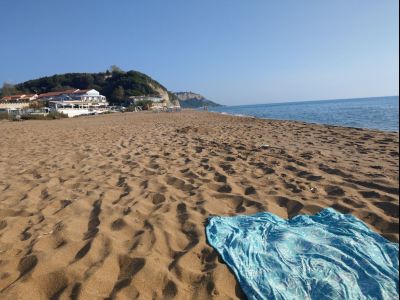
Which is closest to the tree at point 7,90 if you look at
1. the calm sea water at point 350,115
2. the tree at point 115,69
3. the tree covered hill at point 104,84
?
the tree covered hill at point 104,84

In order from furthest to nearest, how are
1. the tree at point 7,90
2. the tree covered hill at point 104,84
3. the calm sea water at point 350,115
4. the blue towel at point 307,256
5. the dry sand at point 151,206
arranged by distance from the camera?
the tree covered hill at point 104,84 → the tree at point 7,90 → the calm sea water at point 350,115 → the dry sand at point 151,206 → the blue towel at point 307,256

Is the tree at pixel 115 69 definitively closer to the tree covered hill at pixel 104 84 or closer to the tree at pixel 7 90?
the tree covered hill at pixel 104 84

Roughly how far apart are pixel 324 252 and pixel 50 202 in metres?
3.06

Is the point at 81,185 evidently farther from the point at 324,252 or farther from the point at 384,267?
the point at 384,267

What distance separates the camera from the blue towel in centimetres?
212

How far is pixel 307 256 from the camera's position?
2.48m

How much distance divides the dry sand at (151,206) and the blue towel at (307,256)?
18 centimetres

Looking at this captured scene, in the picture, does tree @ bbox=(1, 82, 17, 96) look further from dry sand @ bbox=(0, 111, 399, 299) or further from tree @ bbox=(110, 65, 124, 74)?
dry sand @ bbox=(0, 111, 399, 299)

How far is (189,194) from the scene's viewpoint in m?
3.92

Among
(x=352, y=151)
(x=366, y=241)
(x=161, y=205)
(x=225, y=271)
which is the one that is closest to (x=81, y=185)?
(x=161, y=205)

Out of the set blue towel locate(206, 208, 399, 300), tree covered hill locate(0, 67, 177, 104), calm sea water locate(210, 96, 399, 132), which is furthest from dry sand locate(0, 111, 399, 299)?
tree covered hill locate(0, 67, 177, 104)

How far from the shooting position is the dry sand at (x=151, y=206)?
2.23 metres

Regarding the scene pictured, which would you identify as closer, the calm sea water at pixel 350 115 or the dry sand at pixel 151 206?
the dry sand at pixel 151 206

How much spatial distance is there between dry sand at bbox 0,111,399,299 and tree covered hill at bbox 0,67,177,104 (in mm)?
89802
